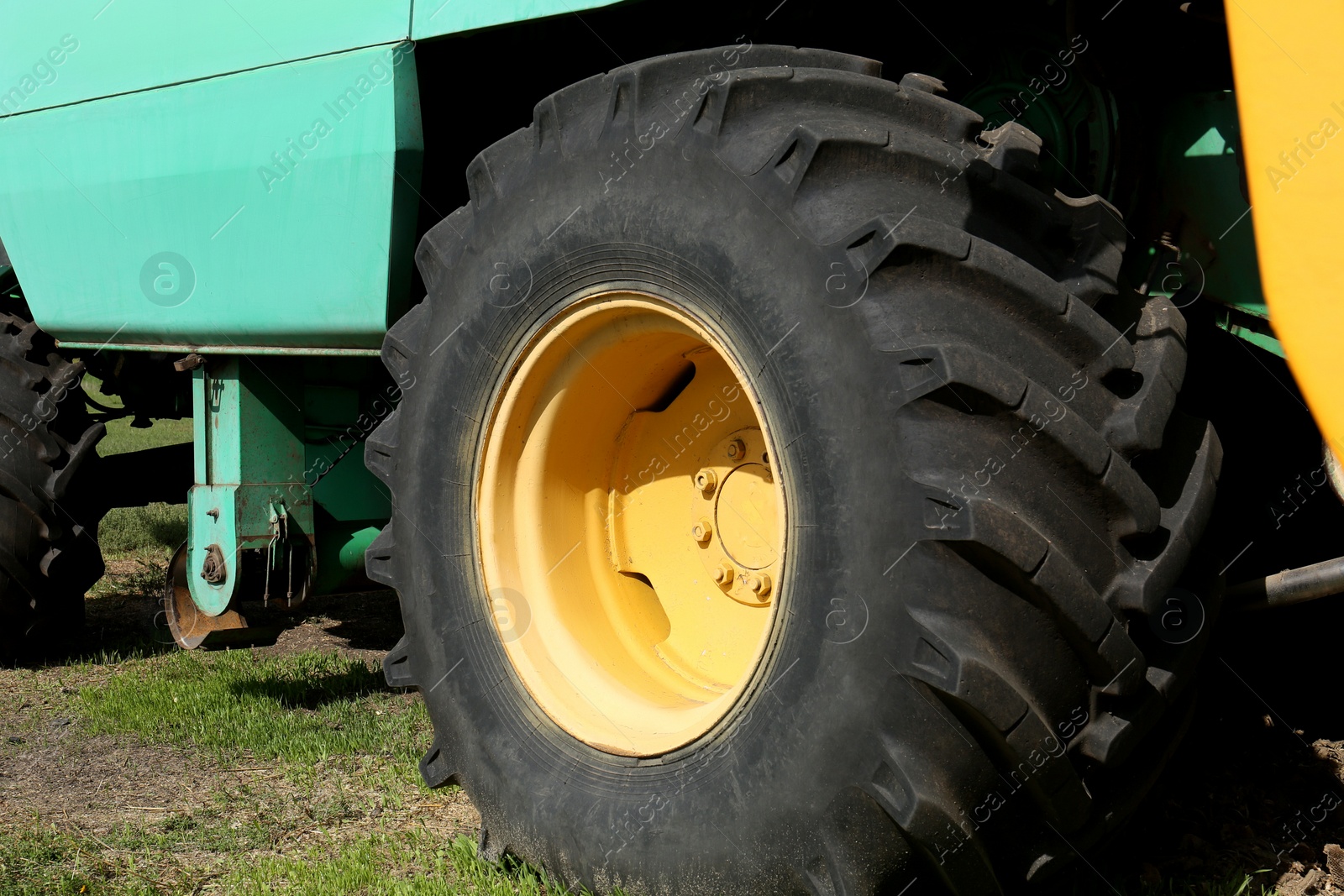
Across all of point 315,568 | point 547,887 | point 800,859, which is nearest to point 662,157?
point 800,859

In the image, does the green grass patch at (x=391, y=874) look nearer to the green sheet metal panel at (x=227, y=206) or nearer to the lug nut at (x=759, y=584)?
the lug nut at (x=759, y=584)

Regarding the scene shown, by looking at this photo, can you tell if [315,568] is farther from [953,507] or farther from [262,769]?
[953,507]

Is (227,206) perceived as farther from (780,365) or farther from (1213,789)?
(1213,789)

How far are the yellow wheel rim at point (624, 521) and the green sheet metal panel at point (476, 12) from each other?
561 mm

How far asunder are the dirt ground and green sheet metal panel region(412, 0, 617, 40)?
173cm

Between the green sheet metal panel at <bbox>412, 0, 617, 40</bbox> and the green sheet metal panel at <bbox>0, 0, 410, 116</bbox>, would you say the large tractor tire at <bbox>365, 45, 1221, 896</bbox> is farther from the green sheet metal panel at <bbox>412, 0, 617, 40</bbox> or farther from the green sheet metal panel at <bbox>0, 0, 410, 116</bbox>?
the green sheet metal panel at <bbox>0, 0, 410, 116</bbox>

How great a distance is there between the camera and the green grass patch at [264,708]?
3.41m

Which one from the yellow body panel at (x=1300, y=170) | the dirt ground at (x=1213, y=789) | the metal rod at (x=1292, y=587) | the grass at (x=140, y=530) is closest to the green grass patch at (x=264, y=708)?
the dirt ground at (x=1213, y=789)

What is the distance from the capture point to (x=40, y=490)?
4.08 m

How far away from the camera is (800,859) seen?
1808 mm

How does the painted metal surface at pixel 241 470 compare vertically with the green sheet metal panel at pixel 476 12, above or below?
below

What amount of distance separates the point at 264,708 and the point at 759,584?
2108 millimetres

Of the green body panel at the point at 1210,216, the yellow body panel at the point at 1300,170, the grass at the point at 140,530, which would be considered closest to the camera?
the yellow body panel at the point at 1300,170

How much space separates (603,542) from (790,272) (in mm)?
925
